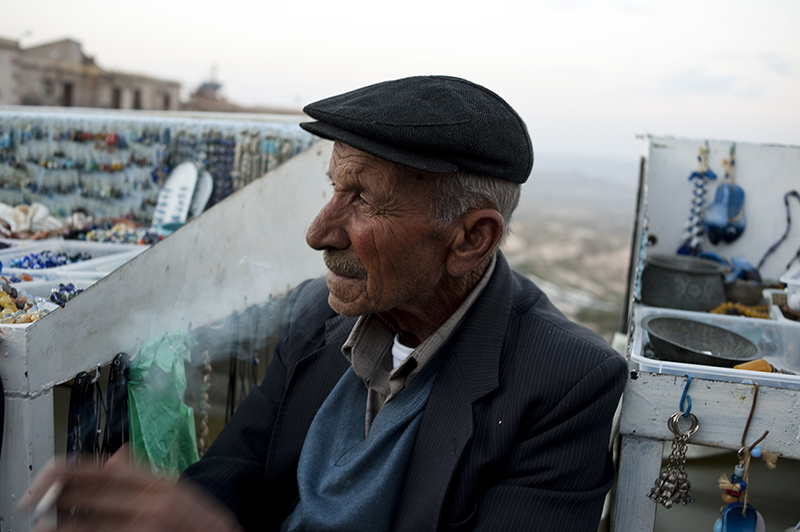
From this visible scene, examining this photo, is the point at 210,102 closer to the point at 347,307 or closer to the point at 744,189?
the point at 744,189

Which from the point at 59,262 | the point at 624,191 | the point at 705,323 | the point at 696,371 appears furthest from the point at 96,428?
the point at 624,191

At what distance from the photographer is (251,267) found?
249 cm

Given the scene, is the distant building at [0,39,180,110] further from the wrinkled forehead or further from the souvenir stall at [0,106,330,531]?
the wrinkled forehead

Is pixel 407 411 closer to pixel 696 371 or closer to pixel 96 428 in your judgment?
pixel 696 371

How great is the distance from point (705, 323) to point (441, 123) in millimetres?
1502

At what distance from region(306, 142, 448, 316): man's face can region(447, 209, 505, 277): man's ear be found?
29 millimetres

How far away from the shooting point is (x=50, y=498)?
1046mm

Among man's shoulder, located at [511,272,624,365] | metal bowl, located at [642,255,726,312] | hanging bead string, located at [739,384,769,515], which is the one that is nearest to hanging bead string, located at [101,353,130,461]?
man's shoulder, located at [511,272,624,365]

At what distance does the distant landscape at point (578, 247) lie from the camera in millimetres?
11727

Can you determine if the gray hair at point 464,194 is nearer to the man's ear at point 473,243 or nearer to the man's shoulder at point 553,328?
the man's ear at point 473,243

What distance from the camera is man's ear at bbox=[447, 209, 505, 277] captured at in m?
1.41

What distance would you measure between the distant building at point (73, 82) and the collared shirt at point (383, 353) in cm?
2115

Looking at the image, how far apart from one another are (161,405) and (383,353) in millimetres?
924

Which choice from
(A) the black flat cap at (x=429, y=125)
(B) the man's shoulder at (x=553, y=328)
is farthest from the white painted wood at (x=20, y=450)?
(B) the man's shoulder at (x=553, y=328)
